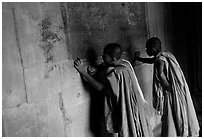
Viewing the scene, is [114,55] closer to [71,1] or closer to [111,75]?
[111,75]

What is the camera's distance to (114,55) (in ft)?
7.95

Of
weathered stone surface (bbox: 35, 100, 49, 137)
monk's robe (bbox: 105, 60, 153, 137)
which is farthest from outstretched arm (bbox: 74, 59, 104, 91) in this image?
weathered stone surface (bbox: 35, 100, 49, 137)

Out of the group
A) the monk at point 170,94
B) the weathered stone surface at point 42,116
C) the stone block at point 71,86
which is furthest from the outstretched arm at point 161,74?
the weathered stone surface at point 42,116

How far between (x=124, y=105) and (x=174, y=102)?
0.73 m

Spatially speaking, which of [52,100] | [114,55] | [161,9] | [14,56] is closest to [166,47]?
[161,9]

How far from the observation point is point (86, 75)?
2.37 metres

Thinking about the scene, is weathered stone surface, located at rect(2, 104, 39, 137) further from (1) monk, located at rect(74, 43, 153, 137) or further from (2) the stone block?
(1) monk, located at rect(74, 43, 153, 137)

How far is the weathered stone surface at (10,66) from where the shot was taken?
1880 millimetres

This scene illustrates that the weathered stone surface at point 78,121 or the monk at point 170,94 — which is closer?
the weathered stone surface at point 78,121

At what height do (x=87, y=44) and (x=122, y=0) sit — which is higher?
(x=122, y=0)

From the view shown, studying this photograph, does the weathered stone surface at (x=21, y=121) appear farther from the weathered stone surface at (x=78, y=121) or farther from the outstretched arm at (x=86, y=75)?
the outstretched arm at (x=86, y=75)

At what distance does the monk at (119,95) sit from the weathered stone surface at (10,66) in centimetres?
55

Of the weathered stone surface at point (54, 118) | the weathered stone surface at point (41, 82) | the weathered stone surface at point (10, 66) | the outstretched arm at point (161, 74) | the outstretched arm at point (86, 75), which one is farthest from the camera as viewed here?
the outstretched arm at point (161, 74)

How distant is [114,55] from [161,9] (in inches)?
56.2
